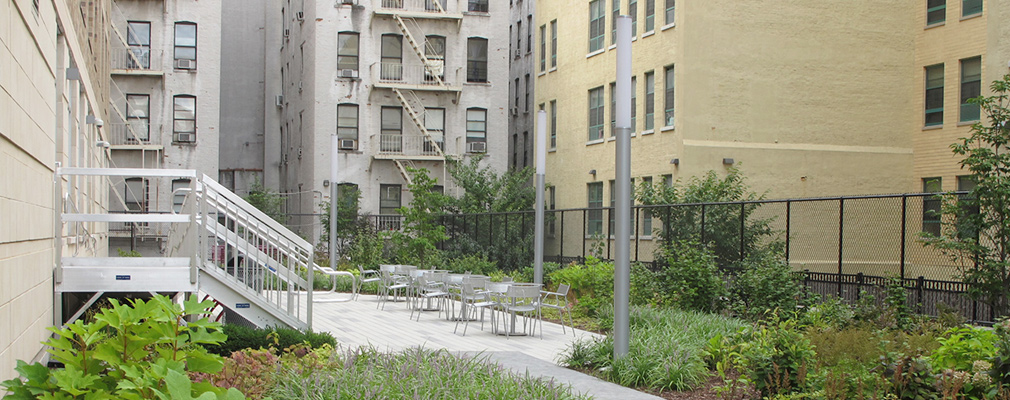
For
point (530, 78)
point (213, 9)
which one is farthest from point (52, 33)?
point (530, 78)

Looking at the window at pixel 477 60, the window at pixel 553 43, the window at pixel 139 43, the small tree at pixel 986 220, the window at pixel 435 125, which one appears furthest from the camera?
the window at pixel 477 60

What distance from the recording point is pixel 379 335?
1530 centimetres

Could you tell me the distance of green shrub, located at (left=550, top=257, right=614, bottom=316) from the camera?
1788 centimetres

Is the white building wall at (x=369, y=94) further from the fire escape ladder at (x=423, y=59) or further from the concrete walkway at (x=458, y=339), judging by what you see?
the concrete walkway at (x=458, y=339)

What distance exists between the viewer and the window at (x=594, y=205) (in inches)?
1233

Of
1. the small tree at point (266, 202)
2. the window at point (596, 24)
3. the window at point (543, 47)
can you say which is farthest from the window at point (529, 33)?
the small tree at point (266, 202)

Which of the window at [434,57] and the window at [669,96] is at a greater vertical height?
the window at [434,57]

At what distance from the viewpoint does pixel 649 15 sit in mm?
28625

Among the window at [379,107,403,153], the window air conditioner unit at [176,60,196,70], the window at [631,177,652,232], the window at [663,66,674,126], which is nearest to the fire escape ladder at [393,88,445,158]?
the window at [379,107,403,153]

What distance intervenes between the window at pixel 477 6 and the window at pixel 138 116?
1337 cm

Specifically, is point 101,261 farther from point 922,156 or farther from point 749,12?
point 922,156

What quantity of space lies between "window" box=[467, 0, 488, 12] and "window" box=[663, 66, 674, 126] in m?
13.2

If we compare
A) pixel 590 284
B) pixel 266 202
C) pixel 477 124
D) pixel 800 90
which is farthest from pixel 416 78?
pixel 590 284

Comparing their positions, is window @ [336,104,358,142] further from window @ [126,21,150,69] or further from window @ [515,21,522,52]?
window @ [515,21,522,52]
